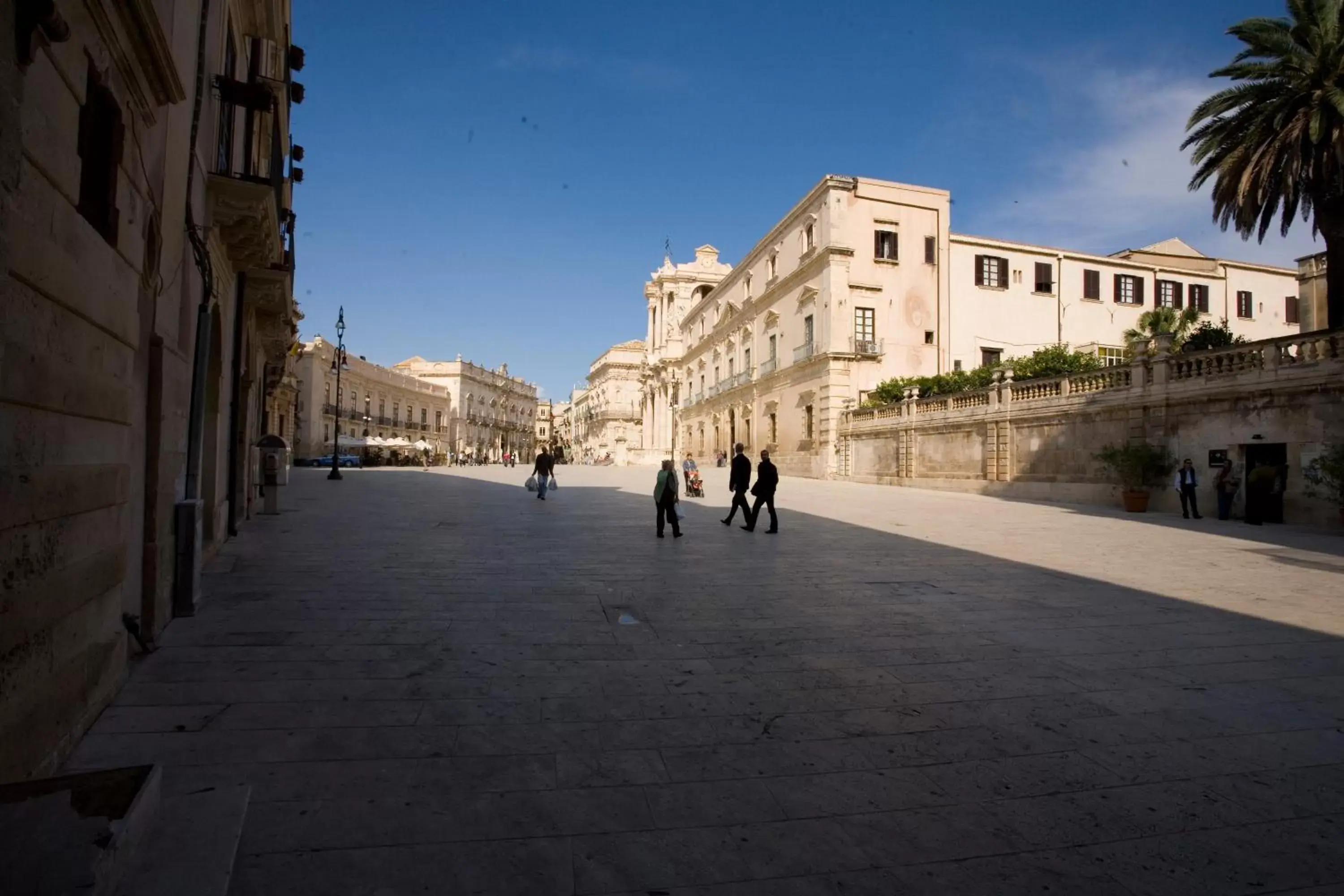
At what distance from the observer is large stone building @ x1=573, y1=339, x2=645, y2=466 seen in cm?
8100

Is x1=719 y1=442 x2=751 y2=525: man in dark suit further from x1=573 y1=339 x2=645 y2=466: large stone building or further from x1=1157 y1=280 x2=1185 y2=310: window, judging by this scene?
x1=573 y1=339 x2=645 y2=466: large stone building

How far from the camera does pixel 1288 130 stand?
51.7ft

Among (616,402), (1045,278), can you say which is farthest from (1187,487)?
(616,402)

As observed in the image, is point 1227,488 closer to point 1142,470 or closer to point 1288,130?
point 1142,470

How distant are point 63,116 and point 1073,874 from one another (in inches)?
179

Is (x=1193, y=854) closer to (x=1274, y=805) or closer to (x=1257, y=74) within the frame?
(x=1274, y=805)

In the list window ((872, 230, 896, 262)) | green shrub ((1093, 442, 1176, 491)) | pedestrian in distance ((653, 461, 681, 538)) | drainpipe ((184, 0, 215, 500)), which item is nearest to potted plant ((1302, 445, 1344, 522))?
green shrub ((1093, 442, 1176, 491))

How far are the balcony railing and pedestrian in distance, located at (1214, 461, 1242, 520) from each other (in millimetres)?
18877

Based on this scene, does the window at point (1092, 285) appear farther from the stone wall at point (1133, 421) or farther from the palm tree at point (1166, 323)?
the stone wall at point (1133, 421)

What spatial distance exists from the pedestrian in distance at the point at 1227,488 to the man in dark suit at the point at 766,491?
9.82 metres

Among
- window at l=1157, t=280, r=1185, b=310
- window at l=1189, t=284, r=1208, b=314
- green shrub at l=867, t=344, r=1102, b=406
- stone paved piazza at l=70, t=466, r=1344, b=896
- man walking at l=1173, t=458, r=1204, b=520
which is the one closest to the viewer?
stone paved piazza at l=70, t=466, r=1344, b=896

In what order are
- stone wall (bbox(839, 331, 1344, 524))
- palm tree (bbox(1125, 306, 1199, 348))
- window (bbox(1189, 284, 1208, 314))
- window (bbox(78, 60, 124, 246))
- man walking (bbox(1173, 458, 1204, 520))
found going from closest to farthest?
window (bbox(78, 60, 124, 246))
stone wall (bbox(839, 331, 1344, 524))
man walking (bbox(1173, 458, 1204, 520))
palm tree (bbox(1125, 306, 1199, 348))
window (bbox(1189, 284, 1208, 314))

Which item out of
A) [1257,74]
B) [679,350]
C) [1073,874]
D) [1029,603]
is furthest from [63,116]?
[679,350]

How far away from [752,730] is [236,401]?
903 cm
